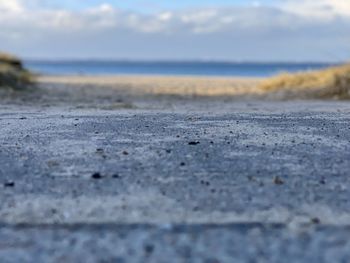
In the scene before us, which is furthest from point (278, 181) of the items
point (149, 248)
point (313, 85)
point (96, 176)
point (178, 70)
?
point (178, 70)

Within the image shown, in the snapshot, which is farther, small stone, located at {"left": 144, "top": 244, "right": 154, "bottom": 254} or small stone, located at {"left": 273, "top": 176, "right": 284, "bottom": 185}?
small stone, located at {"left": 273, "top": 176, "right": 284, "bottom": 185}

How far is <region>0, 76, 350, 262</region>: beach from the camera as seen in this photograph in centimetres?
418

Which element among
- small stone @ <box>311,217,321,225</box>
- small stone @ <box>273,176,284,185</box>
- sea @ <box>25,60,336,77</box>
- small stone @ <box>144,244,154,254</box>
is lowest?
sea @ <box>25,60,336,77</box>

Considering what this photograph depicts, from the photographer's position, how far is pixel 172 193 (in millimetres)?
5062

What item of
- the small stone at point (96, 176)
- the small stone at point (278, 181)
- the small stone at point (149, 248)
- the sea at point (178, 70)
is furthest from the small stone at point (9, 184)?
the sea at point (178, 70)

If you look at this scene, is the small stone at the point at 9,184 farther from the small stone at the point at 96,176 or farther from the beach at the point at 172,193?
the small stone at the point at 96,176

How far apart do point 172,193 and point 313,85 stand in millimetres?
14817

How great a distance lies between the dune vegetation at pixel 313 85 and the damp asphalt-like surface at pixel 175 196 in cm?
1023

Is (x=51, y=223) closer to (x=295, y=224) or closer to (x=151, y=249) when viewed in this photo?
(x=151, y=249)

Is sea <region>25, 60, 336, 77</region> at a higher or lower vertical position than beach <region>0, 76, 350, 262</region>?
lower

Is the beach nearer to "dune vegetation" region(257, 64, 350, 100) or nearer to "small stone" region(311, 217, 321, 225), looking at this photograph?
"small stone" region(311, 217, 321, 225)

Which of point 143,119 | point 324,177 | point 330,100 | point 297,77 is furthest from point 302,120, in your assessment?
point 297,77

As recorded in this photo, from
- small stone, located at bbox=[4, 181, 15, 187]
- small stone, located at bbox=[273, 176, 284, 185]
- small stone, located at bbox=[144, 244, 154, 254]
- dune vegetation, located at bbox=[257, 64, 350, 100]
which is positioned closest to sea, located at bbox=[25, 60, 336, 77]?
dune vegetation, located at bbox=[257, 64, 350, 100]

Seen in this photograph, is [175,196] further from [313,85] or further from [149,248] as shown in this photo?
[313,85]
